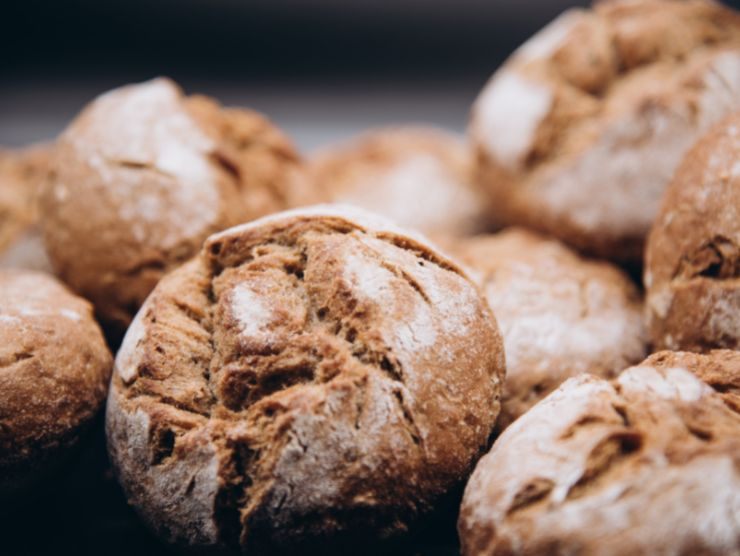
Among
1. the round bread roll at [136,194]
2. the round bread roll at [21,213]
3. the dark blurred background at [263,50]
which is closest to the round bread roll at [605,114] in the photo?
the round bread roll at [136,194]

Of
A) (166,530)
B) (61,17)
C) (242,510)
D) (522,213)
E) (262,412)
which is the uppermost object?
(61,17)

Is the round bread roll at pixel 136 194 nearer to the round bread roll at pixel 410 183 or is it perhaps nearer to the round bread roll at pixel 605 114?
the round bread roll at pixel 410 183

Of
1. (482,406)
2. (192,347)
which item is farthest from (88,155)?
(482,406)

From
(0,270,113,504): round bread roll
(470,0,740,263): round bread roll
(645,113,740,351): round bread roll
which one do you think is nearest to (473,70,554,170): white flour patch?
(470,0,740,263): round bread roll

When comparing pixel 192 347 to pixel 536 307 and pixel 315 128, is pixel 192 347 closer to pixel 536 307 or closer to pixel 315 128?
pixel 536 307

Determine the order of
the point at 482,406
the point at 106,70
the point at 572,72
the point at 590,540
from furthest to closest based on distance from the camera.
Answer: the point at 106,70, the point at 572,72, the point at 482,406, the point at 590,540
